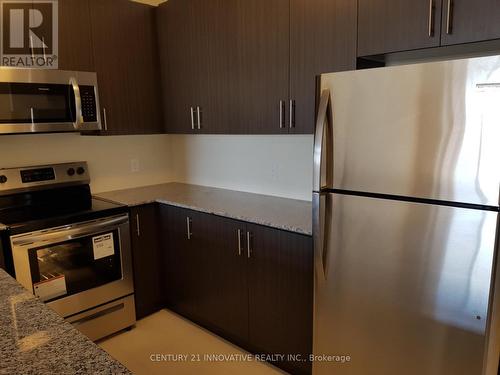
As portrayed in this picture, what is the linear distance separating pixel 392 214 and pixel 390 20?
856mm

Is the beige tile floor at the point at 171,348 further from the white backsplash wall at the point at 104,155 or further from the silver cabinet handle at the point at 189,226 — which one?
the white backsplash wall at the point at 104,155

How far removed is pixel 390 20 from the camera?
5.49 ft

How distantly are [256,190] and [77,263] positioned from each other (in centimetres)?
131

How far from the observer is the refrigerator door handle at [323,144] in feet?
5.28

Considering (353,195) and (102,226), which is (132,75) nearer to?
(102,226)

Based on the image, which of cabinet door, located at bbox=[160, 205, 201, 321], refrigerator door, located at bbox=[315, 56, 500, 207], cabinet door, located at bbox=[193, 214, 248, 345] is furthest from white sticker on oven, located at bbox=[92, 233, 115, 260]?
refrigerator door, located at bbox=[315, 56, 500, 207]

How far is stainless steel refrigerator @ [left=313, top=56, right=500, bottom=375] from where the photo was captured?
4.26ft

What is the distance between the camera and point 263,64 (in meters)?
2.25

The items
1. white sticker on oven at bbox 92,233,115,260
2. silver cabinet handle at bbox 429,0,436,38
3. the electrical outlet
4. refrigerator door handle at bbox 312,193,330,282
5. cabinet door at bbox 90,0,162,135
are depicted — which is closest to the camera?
silver cabinet handle at bbox 429,0,436,38

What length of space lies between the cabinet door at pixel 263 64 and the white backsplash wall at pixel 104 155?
4.02 ft

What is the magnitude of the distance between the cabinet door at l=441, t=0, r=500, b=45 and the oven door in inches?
83.6

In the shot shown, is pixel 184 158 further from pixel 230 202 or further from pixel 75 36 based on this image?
pixel 75 36

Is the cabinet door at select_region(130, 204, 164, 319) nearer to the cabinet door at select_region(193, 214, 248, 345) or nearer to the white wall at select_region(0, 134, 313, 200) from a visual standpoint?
the cabinet door at select_region(193, 214, 248, 345)

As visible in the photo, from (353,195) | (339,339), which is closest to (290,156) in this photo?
(353,195)
